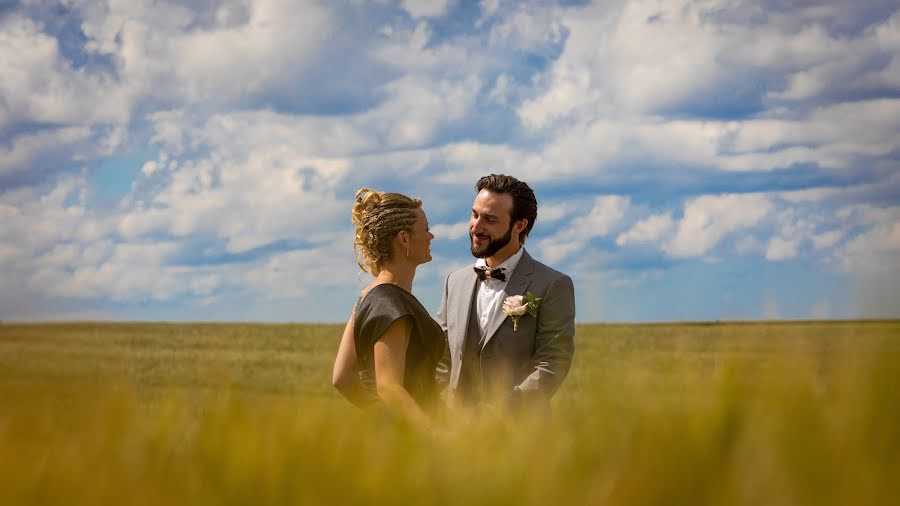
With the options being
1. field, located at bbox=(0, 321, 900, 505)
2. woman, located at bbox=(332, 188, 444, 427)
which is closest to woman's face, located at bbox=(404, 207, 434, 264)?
woman, located at bbox=(332, 188, 444, 427)

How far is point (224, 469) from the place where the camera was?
1.66 meters

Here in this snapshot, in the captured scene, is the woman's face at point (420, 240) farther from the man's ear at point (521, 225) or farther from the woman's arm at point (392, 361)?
the man's ear at point (521, 225)

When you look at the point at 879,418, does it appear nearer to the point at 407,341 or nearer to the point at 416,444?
the point at 416,444

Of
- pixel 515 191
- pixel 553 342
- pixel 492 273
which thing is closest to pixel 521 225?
pixel 515 191

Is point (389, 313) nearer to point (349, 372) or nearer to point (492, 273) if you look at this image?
point (349, 372)

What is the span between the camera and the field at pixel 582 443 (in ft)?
A: 4.68

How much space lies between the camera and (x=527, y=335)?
571 cm

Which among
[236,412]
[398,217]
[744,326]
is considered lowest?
[236,412]

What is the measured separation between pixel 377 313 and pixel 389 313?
0.07m

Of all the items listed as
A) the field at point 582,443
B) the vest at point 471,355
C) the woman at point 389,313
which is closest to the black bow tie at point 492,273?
Answer: the vest at point 471,355

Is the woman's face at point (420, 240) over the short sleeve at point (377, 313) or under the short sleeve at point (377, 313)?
over

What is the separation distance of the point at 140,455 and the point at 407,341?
2.60 meters

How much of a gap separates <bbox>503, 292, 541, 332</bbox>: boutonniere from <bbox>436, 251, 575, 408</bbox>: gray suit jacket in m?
0.04

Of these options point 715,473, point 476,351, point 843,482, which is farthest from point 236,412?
point 476,351
